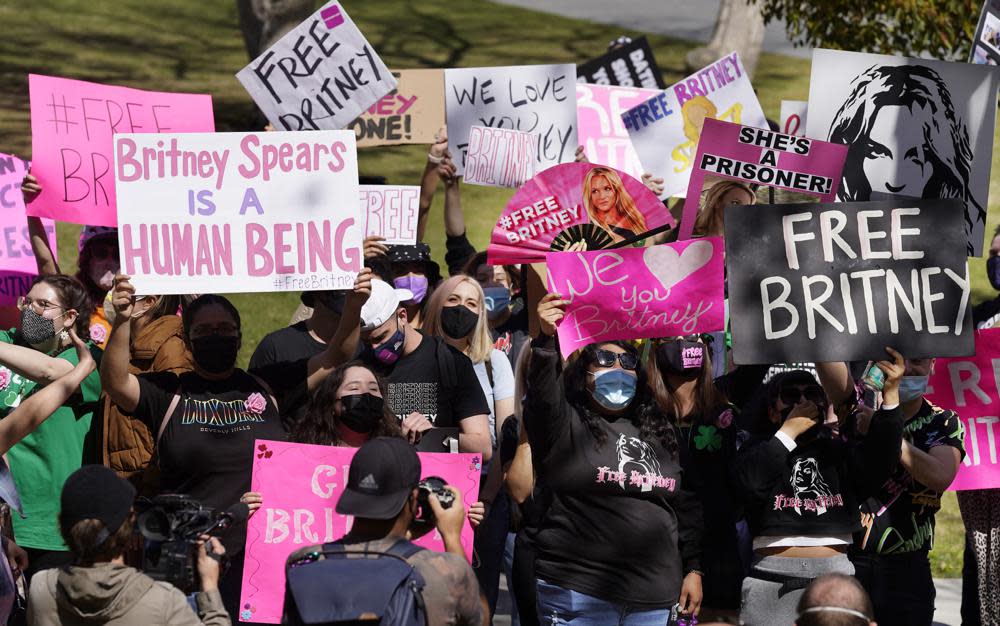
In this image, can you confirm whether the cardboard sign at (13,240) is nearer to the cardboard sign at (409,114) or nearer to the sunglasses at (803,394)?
the cardboard sign at (409,114)

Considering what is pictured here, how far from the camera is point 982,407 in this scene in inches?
258

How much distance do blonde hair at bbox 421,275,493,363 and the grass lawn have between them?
31.7 feet

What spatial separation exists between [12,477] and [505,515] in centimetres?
224

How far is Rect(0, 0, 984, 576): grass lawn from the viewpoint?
19.0 metres

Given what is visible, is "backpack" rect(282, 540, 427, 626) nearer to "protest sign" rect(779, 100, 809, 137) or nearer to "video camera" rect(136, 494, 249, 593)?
"video camera" rect(136, 494, 249, 593)

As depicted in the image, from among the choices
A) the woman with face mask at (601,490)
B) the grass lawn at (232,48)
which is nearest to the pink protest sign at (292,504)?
the woman with face mask at (601,490)

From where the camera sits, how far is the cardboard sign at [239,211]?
589 centimetres

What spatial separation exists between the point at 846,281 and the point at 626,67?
566 centimetres

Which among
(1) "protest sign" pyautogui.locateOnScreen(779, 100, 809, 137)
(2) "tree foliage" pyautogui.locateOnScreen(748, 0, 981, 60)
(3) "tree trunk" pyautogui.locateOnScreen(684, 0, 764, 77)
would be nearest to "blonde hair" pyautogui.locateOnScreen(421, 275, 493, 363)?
(1) "protest sign" pyautogui.locateOnScreen(779, 100, 809, 137)

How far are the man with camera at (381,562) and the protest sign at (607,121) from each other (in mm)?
5764

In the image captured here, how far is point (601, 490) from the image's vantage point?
5.50m

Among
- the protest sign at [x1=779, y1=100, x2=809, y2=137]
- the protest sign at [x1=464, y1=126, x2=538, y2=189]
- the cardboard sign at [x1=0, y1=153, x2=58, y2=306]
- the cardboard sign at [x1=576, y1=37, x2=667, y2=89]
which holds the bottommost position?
the cardboard sign at [x1=0, y1=153, x2=58, y2=306]

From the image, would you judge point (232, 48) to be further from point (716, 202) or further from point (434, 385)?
point (434, 385)

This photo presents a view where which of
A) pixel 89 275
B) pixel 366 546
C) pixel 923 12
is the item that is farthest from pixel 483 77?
pixel 923 12
